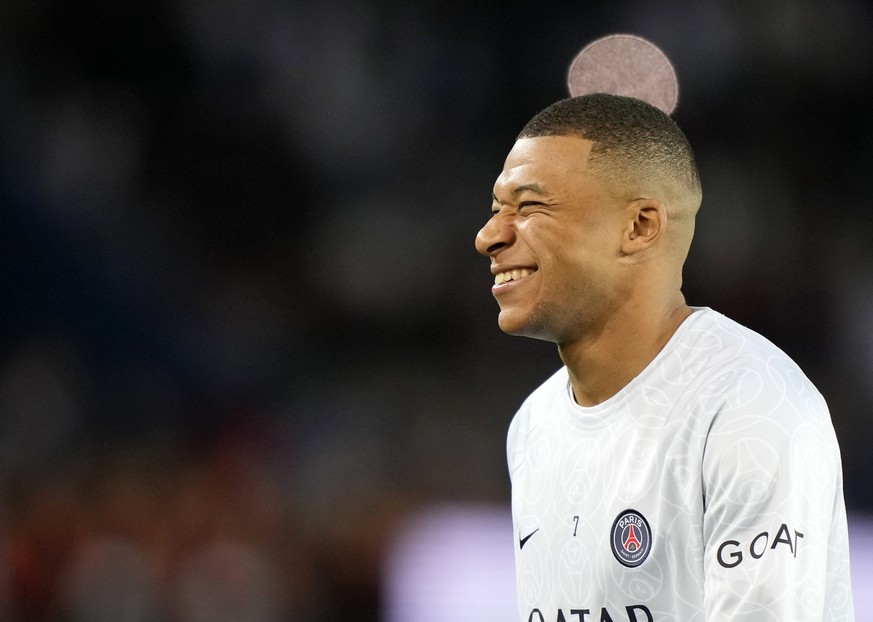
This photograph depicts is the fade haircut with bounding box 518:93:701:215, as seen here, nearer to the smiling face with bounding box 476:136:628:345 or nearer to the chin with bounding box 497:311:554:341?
the smiling face with bounding box 476:136:628:345

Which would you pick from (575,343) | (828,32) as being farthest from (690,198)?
(828,32)

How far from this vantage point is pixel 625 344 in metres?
1.75

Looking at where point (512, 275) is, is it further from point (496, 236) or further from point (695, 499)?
point (695, 499)

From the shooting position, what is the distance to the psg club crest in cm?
157

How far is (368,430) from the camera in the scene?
539 cm

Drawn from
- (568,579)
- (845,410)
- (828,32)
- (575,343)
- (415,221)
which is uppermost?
(828,32)

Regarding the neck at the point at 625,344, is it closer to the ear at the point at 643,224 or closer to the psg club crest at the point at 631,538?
the ear at the point at 643,224

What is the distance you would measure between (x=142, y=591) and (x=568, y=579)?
3522mm

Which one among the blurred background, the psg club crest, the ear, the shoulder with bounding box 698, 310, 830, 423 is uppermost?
the blurred background

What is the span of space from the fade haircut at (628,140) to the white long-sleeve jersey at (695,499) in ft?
0.82

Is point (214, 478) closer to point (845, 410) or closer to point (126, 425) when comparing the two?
point (126, 425)

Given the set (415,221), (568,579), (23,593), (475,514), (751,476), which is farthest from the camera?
(415,221)

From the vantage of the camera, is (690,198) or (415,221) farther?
(415,221)

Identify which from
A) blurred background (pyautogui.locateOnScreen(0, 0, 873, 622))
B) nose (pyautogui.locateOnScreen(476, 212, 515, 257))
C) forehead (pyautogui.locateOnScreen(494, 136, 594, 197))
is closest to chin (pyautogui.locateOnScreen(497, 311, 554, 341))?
nose (pyautogui.locateOnScreen(476, 212, 515, 257))
